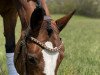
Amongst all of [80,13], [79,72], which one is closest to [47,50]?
[79,72]

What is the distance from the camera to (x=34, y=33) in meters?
4.58

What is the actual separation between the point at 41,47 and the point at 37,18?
12.1 inches

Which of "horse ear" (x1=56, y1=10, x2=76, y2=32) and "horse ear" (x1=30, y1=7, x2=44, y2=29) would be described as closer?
"horse ear" (x1=30, y1=7, x2=44, y2=29)

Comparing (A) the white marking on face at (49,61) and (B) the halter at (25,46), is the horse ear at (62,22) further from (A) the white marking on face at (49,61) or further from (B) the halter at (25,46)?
(A) the white marking on face at (49,61)

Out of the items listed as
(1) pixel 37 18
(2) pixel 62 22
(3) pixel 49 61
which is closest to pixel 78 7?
(2) pixel 62 22

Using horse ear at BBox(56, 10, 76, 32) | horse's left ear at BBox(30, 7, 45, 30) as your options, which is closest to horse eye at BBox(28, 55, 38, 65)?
horse's left ear at BBox(30, 7, 45, 30)

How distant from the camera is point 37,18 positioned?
4.49 m

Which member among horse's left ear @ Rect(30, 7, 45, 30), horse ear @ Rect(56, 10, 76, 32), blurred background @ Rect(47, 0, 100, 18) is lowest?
blurred background @ Rect(47, 0, 100, 18)

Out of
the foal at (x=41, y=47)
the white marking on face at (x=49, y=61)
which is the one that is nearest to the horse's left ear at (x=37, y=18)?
the foal at (x=41, y=47)

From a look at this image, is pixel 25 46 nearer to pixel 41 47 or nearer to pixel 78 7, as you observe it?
pixel 41 47

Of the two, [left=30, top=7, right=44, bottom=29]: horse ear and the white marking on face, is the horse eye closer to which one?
the white marking on face

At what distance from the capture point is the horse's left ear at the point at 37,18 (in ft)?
14.5

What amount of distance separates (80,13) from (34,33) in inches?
1676

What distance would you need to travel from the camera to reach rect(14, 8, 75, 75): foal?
171 inches
